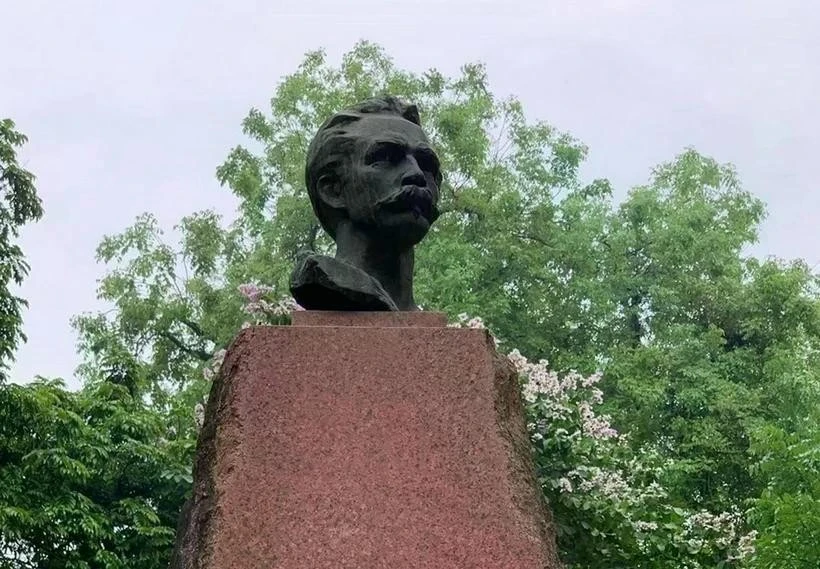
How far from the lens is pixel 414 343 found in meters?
4.17

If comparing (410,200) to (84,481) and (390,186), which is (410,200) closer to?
(390,186)

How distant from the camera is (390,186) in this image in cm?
463

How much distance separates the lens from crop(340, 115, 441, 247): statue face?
4.59 metres

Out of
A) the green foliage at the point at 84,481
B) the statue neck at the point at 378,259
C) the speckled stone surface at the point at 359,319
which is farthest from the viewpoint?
the green foliage at the point at 84,481

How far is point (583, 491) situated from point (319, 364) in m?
4.61

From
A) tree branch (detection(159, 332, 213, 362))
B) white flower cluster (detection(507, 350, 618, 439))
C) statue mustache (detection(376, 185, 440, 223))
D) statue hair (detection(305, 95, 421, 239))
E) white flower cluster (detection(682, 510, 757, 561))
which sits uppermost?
tree branch (detection(159, 332, 213, 362))

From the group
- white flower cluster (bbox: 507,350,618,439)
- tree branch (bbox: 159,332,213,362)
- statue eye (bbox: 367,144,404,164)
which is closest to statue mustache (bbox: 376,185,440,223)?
statue eye (bbox: 367,144,404,164)

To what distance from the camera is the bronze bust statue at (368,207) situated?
450cm

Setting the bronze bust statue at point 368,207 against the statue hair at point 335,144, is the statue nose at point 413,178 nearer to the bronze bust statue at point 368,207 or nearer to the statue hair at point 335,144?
the bronze bust statue at point 368,207

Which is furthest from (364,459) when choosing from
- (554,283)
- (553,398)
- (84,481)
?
(554,283)

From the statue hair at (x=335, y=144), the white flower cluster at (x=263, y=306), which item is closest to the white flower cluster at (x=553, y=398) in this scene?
the white flower cluster at (x=263, y=306)

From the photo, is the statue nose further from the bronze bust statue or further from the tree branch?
the tree branch

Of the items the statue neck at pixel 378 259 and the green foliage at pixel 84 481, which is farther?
the green foliage at pixel 84 481

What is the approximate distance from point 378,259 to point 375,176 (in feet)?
1.08
